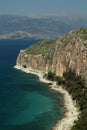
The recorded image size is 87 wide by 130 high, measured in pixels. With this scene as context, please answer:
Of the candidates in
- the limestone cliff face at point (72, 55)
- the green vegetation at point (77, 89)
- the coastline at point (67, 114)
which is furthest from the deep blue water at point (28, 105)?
the limestone cliff face at point (72, 55)

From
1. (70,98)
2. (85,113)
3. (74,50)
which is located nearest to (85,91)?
(70,98)

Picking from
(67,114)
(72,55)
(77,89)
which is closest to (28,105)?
(67,114)

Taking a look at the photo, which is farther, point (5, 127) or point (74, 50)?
point (74, 50)

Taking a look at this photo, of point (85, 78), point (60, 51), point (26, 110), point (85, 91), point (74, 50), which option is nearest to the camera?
point (26, 110)

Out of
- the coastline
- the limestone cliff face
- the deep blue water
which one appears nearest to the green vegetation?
the coastline

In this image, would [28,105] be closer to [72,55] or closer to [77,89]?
[77,89]

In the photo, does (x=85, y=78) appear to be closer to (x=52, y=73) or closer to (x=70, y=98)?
(x=70, y=98)

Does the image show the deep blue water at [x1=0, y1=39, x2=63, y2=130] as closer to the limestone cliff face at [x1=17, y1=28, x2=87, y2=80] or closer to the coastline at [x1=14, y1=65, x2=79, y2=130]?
the coastline at [x1=14, y1=65, x2=79, y2=130]
